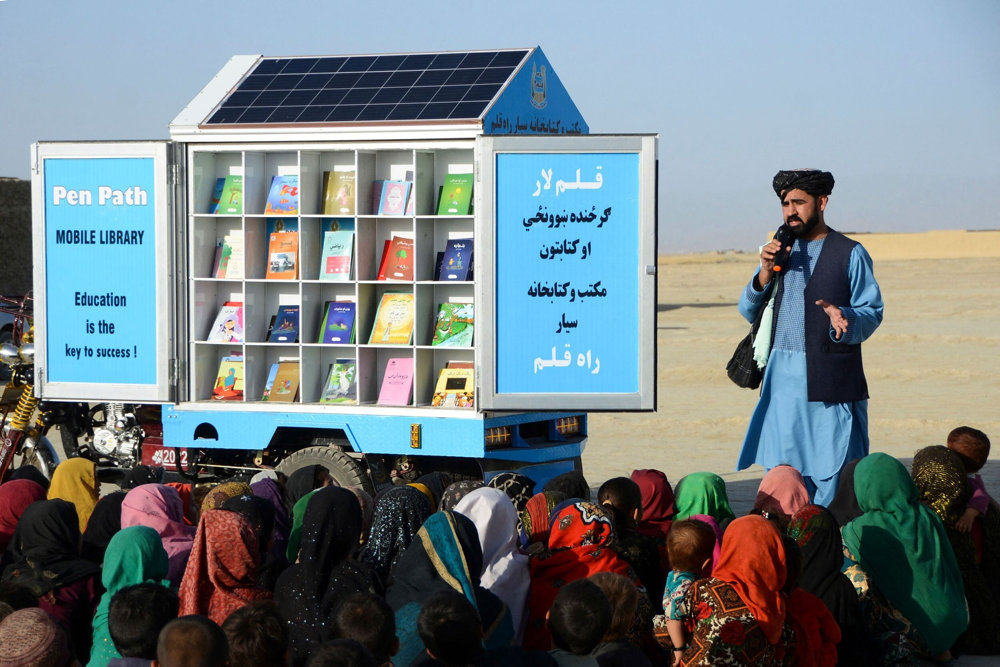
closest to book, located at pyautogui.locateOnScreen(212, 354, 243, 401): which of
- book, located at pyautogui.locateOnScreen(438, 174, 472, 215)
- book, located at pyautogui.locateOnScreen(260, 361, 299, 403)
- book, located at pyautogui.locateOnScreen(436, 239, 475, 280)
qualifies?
book, located at pyautogui.locateOnScreen(260, 361, 299, 403)

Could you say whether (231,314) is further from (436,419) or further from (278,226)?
(436,419)

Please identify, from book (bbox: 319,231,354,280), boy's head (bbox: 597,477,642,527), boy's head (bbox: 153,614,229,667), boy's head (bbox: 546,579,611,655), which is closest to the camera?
boy's head (bbox: 153,614,229,667)

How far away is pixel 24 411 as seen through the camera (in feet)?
28.6

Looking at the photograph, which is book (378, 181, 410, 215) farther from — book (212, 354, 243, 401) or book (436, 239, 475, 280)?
book (212, 354, 243, 401)

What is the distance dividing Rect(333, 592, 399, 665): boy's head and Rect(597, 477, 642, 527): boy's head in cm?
181

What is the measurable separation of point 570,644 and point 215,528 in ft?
4.47

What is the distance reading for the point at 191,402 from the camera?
822cm

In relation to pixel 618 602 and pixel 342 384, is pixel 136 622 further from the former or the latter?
pixel 342 384

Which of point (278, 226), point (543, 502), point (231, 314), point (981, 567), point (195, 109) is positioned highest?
point (195, 109)

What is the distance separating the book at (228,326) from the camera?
333 inches

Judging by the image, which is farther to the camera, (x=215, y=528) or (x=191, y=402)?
(x=191, y=402)

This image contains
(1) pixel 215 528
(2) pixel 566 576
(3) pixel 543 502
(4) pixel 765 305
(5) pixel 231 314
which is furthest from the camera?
(5) pixel 231 314

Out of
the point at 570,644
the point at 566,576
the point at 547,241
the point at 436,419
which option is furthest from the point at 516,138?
the point at 570,644

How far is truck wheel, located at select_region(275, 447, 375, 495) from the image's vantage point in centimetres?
789
